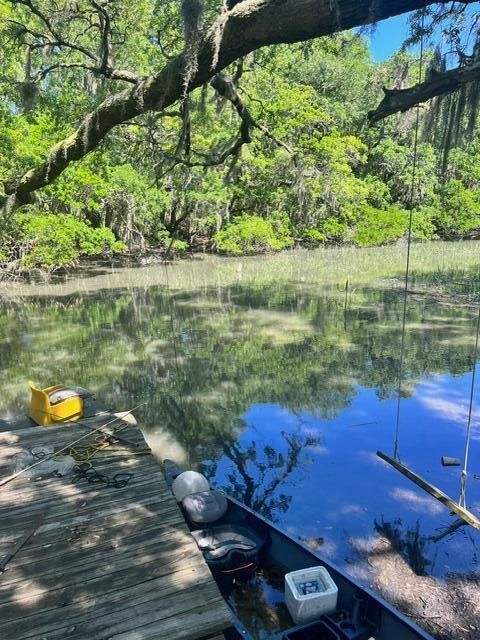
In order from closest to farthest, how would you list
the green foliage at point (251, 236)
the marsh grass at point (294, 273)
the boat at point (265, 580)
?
the boat at point (265, 580)
the marsh grass at point (294, 273)
the green foliage at point (251, 236)

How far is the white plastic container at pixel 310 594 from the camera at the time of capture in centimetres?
393

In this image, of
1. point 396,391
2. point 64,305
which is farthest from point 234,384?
point 64,305

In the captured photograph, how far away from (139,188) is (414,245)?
20.2 meters

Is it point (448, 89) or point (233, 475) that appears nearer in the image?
point (448, 89)

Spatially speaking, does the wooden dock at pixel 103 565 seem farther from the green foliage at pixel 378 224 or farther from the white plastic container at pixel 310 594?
the green foliage at pixel 378 224

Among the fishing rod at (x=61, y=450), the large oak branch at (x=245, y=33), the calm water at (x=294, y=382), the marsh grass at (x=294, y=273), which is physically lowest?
the calm water at (x=294, y=382)

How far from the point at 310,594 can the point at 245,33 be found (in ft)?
14.3

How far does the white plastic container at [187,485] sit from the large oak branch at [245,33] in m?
3.83

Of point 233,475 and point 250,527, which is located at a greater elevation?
point 250,527

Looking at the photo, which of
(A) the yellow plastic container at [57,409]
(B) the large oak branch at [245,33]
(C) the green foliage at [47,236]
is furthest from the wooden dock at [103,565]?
(C) the green foliage at [47,236]

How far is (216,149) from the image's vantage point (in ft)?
55.6

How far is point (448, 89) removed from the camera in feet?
13.9

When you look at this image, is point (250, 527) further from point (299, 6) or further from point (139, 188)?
point (139, 188)

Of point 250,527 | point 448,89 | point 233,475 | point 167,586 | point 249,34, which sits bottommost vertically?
point 233,475
